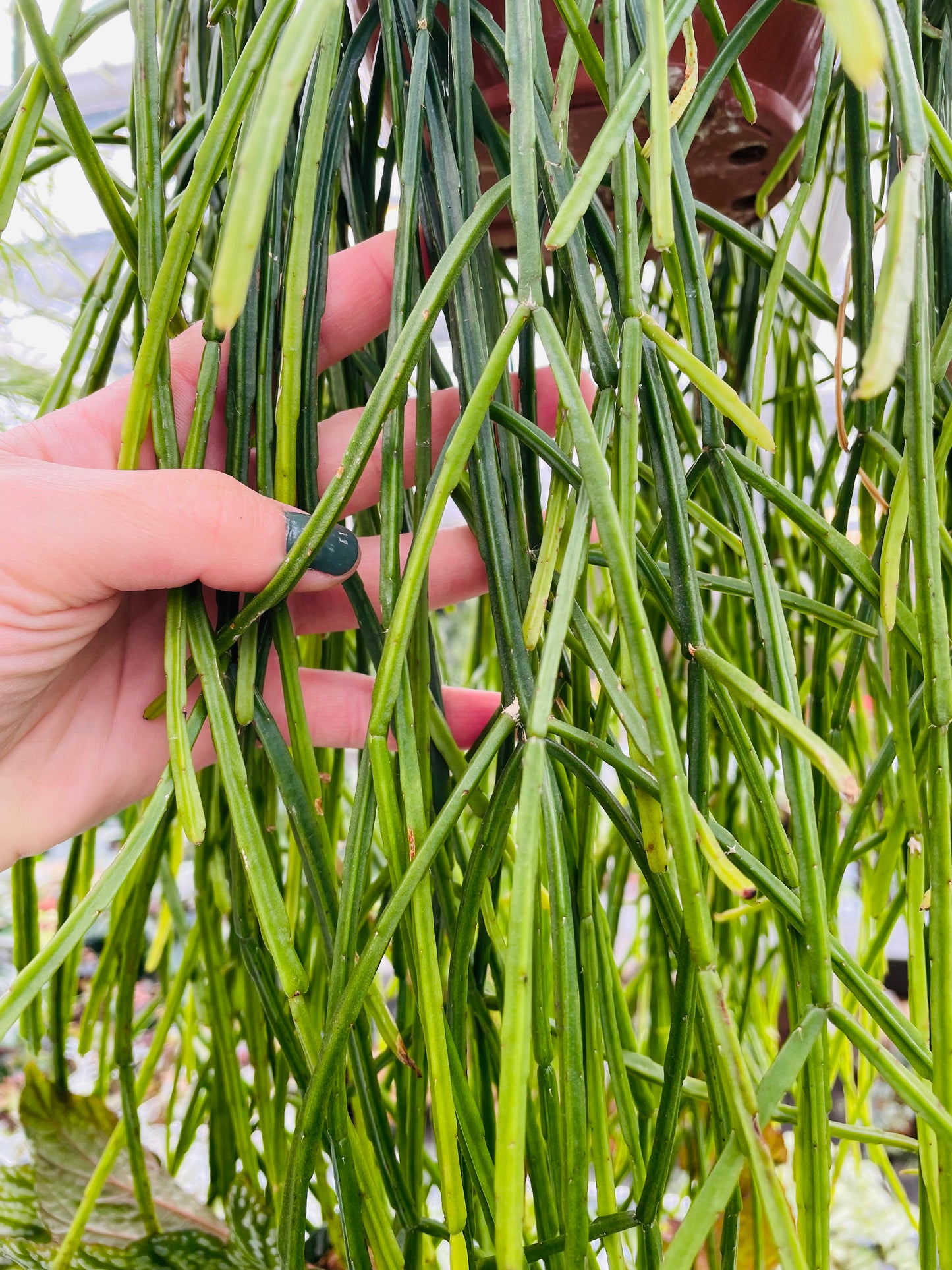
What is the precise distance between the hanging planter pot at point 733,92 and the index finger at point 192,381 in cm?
8

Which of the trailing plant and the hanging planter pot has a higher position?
the hanging planter pot

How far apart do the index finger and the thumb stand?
65mm

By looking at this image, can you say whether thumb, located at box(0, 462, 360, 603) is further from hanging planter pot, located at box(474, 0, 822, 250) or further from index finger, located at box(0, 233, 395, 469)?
hanging planter pot, located at box(474, 0, 822, 250)

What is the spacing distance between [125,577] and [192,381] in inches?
4.5

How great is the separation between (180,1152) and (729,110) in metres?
0.60

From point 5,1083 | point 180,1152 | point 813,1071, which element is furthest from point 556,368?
point 5,1083

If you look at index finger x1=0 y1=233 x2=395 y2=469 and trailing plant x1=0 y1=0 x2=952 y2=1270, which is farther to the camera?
index finger x1=0 y1=233 x2=395 y2=469

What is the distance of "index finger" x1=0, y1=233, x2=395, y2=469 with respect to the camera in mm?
359

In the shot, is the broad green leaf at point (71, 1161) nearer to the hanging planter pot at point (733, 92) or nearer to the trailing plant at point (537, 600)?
the trailing plant at point (537, 600)

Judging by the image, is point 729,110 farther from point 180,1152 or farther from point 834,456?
point 180,1152

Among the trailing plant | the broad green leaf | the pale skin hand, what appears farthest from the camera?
the broad green leaf

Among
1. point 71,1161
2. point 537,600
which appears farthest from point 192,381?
point 71,1161

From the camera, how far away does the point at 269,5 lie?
0.22 meters

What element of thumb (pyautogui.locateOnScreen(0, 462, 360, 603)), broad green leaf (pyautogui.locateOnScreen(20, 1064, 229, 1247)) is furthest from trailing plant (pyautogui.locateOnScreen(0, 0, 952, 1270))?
broad green leaf (pyautogui.locateOnScreen(20, 1064, 229, 1247))
